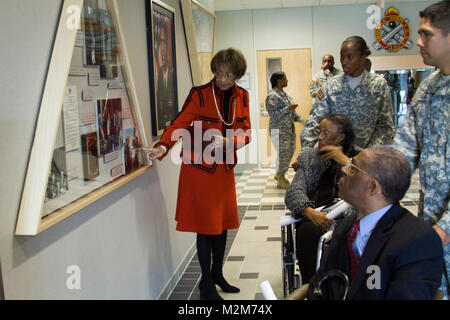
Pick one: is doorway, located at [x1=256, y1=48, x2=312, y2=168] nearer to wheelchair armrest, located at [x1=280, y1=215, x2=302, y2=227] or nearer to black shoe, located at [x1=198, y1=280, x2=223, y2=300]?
black shoe, located at [x1=198, y1=280, x2=223, y2=300]

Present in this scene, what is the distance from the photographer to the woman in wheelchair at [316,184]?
9.20ft

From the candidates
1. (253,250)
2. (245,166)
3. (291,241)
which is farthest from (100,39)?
(245,166)

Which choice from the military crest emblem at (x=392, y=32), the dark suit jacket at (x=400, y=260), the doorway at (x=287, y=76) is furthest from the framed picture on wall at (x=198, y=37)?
the military crest emblem at (x=392, y=32)

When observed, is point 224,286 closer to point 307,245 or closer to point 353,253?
point 307,245

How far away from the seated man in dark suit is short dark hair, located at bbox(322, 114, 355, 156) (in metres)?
1.08

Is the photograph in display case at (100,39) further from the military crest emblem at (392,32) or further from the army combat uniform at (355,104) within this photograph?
the military crest emblem at (392,32)

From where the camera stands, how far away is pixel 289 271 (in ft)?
10.0

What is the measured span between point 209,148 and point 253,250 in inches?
67.0

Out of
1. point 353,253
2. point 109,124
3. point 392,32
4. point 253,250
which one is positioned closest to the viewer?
point 353,253

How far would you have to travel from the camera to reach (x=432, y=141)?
83.7 inches

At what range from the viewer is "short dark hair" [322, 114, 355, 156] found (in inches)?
Result: 115

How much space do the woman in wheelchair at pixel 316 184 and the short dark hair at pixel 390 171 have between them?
98 centimetres
